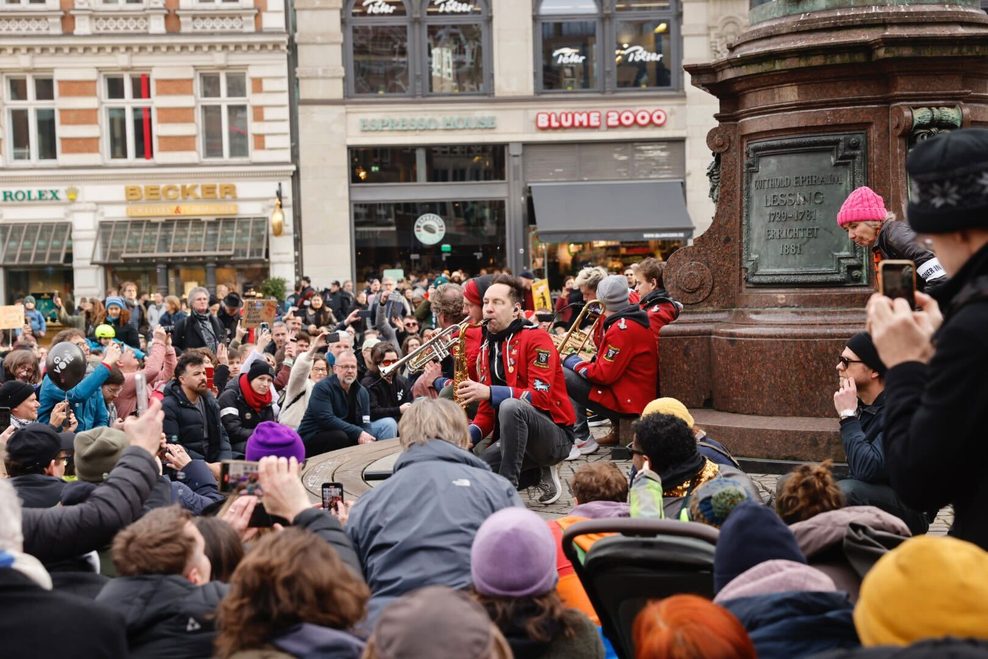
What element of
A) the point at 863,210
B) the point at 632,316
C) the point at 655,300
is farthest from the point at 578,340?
the point at 863,210

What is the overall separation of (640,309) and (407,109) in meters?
22.5

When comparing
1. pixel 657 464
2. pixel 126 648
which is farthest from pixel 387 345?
pixel 126 648

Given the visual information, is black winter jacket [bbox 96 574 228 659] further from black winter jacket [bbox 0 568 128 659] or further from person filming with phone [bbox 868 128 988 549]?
person filming with phone [bbox 868 128 988 549]

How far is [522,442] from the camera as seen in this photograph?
284 inches

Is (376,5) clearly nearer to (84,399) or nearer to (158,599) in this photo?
(84,399)

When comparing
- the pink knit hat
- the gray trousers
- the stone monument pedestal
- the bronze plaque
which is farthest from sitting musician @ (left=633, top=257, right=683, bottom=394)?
the pink knit hat

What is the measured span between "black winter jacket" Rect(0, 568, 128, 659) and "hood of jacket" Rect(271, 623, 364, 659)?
1.55 ft

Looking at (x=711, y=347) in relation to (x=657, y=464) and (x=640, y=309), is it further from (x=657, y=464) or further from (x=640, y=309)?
(x=657, y=464)

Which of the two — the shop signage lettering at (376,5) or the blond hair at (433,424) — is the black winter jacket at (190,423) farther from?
the shop signage lettering at (376,5)

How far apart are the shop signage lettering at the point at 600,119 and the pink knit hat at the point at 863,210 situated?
80.5 feet

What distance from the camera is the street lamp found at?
2983cm

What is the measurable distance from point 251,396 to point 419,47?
2321 cm

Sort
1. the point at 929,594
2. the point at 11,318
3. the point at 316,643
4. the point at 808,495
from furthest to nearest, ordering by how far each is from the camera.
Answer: the point at 11,318 < the point at 808,495 < the point at 316,643 < the point at 929,594

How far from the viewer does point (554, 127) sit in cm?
3094
